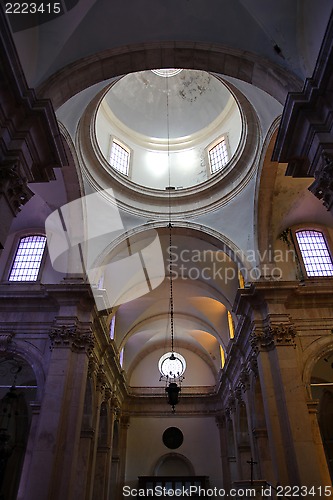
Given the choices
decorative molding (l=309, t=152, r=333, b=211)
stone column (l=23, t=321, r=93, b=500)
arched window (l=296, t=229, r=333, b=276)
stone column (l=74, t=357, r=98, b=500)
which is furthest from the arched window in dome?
decorative molding (l=309, t=152, r=333, b=211)

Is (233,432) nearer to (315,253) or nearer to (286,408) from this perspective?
(286,408)

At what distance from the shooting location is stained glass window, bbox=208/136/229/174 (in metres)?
16.5

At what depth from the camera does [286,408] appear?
10.7 m

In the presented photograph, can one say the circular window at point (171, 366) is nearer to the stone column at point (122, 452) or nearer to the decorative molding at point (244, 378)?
the stone column at point (122, 452)

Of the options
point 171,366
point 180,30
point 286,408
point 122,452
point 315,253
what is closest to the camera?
point 180,30

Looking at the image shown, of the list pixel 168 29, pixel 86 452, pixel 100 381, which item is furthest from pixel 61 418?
pixel 168 29

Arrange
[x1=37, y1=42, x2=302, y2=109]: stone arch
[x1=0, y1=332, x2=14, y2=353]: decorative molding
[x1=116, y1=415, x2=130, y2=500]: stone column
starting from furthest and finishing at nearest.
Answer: [x1=116, y1=415, x2=130, y2=500]: stone column < [x1=0, y1=332, x2=14, y2=353]: decorative molding < [x1=37, y1=42, x2=302, y2=109]: stone arch

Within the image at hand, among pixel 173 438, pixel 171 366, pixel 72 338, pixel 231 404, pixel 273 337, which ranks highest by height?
pixel 171 366

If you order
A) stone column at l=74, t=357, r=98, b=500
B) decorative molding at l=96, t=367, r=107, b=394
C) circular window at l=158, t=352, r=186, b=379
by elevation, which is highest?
circular window at l=158, t=352, r=186, b=379

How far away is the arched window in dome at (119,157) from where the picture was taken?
16.8 m

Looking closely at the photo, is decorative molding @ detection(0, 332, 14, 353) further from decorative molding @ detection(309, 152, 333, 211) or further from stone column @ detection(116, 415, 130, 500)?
stone column @ detection(116, 415, 130, 500)

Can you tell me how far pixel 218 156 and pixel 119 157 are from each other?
4343 millimetres

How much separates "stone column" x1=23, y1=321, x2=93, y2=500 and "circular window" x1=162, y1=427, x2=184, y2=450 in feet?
41.6

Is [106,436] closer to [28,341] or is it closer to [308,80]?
[28,341]
